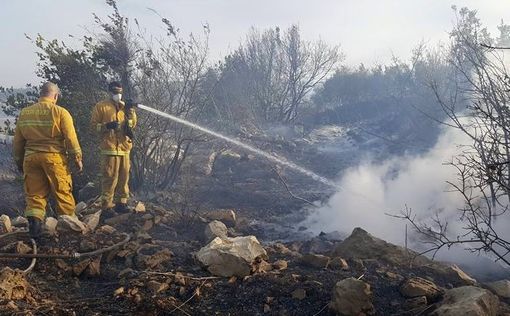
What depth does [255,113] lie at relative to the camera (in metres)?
18.7

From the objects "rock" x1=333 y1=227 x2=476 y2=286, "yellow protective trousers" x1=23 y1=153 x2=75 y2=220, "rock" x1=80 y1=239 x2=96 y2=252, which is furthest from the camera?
"yellow protective trousers" x1=23 y1=153 x2=75 y2=220

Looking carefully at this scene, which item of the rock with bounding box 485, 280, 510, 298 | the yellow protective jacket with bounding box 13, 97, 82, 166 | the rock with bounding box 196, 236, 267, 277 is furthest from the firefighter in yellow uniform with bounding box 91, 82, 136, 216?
the rock with bounding box 485, 280, 510, 298

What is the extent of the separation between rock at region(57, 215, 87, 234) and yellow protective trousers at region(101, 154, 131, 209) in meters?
1.21

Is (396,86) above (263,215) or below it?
above

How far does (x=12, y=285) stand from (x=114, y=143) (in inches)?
112

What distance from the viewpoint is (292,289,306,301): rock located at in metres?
3.15

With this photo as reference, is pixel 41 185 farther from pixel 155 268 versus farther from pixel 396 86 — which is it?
pixel 396 86

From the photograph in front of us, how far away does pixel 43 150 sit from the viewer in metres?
4.44

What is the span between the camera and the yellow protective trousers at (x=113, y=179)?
568 centimetres

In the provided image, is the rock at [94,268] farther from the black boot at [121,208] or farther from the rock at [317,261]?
the black boot at [121,208]

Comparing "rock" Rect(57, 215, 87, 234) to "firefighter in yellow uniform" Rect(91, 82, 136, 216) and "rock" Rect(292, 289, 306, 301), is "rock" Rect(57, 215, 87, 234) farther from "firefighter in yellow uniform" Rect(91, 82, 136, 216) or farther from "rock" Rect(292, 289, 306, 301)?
"rock" Rect(292, 289, 306, 301)

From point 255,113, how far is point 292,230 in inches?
478

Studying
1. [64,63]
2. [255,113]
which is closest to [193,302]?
[64,63]

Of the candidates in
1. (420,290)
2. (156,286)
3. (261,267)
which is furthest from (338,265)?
(156,286)
